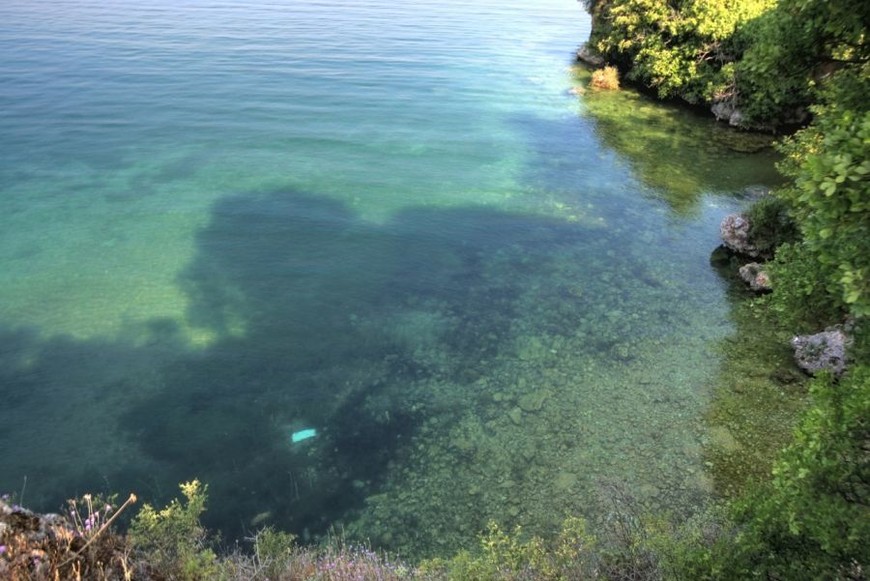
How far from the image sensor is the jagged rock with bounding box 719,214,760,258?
68.2 ft

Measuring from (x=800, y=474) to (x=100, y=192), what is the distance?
89.8ft

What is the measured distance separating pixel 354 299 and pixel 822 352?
13428mm

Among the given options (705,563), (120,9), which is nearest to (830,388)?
(705,563)

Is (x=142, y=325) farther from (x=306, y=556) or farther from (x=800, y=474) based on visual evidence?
(x=800, y=474)

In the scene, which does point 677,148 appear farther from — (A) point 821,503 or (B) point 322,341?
(A) point 821,503

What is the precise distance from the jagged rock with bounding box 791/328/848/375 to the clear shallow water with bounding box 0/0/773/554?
6.95 feet

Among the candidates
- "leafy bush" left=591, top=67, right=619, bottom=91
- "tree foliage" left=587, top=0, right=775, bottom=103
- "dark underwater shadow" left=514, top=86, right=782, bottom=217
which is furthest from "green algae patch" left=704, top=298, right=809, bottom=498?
"leafy bush" left=591, top=67, right=619, bottom=91

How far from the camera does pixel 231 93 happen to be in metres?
37.3

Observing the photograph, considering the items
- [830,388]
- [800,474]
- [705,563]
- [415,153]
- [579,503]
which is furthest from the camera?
[415,153]

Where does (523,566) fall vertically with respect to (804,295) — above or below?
below


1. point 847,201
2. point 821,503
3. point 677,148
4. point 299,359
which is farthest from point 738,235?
point 821,503

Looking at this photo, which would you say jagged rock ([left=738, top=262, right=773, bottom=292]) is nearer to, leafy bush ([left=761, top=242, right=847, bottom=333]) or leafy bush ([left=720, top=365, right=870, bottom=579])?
leafy bush ([left=761, top=242, right=847, bottom=333])

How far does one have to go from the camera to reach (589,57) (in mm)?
46562

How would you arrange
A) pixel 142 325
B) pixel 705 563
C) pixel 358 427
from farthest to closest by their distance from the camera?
1. pixel 142 325
2. pixel 358 427
3. pixel 705 563
